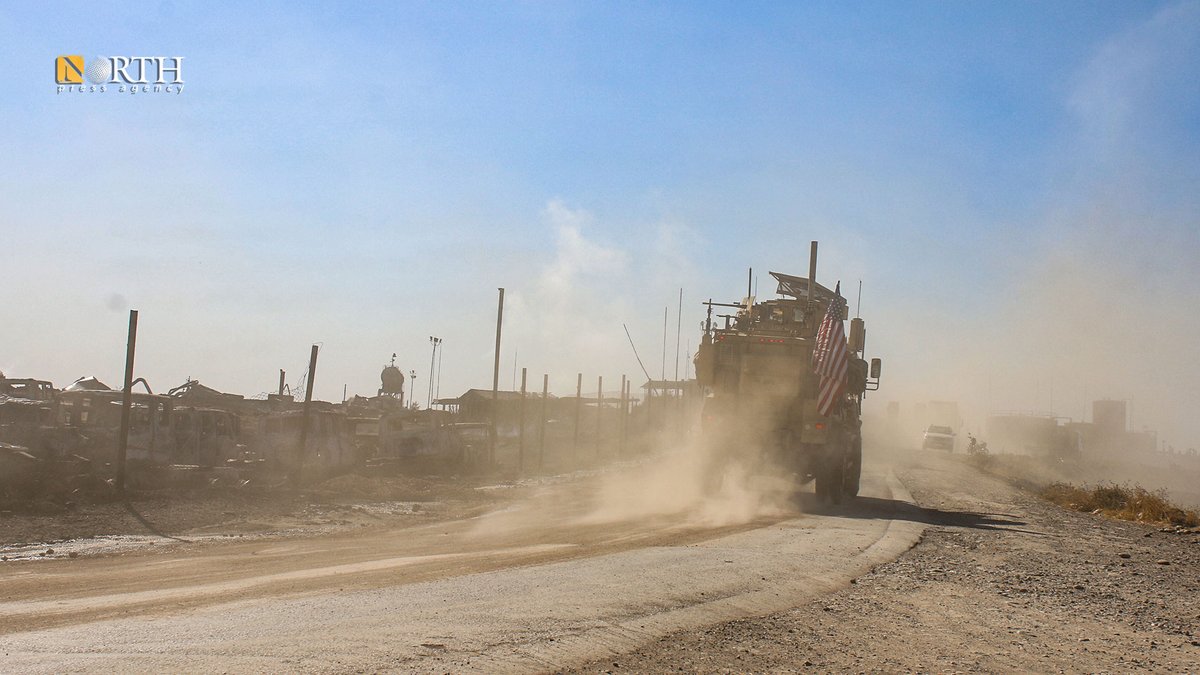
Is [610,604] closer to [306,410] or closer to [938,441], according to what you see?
[306,410]

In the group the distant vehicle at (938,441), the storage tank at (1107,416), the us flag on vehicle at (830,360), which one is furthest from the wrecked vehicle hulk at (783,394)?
the storage tank at (1107,416)

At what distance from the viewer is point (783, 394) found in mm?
20828

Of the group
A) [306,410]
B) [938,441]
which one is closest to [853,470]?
[306,410]

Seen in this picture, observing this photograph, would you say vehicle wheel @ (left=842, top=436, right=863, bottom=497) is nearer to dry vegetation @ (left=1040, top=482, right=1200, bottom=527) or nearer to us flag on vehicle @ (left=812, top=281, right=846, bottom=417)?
us flag on vehicle @ (left=812, top=281, right=846, bottom=417)

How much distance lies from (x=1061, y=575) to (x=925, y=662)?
5307mm

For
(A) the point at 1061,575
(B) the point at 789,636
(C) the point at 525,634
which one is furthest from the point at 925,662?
(A) the point at 1061,575

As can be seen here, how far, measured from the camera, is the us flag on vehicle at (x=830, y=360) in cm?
2036

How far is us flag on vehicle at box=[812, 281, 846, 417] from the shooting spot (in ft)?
66.8

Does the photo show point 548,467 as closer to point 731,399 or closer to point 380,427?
point 380,427

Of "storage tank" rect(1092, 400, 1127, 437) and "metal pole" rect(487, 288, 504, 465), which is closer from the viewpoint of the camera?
"metal pole" rect(487, 288, 504, 465)

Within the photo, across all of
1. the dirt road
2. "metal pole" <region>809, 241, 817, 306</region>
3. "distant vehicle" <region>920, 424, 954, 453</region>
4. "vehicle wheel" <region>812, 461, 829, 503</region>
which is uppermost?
"metal pole" <region>809, 241, 817, 306</region>

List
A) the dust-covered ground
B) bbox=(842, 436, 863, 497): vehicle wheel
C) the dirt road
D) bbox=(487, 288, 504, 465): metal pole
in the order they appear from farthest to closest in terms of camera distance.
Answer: bbox=(487, 288, 504, 465): metal pole, bbox=(842, 436, 863, 497): vehicle wheel, the dust-covered ground, the dirt road

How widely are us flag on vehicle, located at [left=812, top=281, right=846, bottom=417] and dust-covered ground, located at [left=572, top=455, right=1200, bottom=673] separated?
563 centimetres

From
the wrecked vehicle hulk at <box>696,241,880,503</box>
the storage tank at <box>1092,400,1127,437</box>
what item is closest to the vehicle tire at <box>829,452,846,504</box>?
the wrecked vehicle hulk at <box>696,241,880,503</box>
